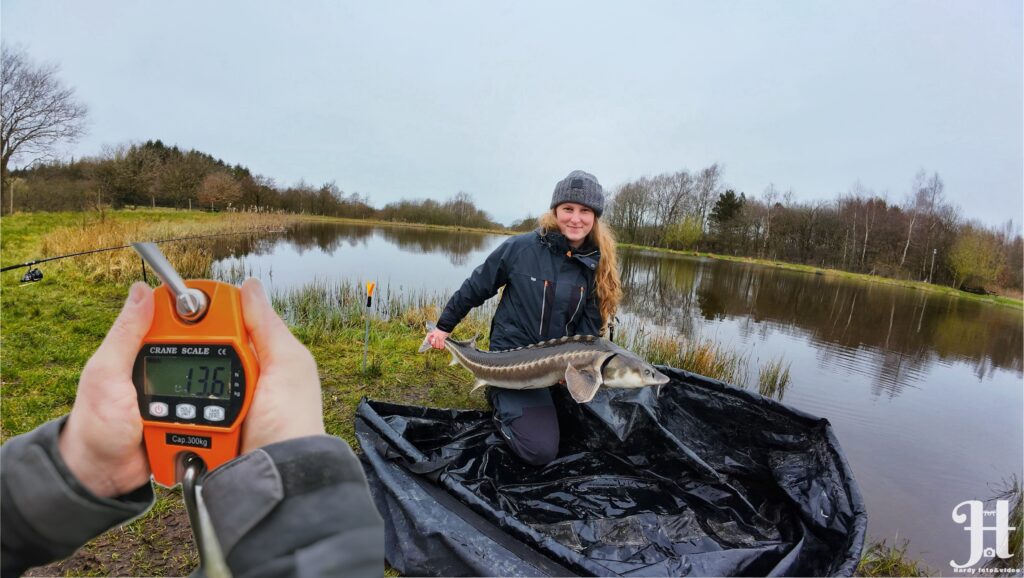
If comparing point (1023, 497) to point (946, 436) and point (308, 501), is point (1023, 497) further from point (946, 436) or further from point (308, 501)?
point (308, 501)

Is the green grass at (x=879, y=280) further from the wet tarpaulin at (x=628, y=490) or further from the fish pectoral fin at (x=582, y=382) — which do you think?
the fish pectoral fin at (x=582, y=382)

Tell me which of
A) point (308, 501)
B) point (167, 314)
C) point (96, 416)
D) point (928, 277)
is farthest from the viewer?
point (928, 277)

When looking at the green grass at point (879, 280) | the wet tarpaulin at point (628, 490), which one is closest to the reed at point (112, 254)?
the wet tarpaulin at point (628, 490)

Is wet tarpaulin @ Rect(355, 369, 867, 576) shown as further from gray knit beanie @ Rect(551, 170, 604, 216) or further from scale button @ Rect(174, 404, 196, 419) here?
scale button @ Rect(174, 404, 196, 419)

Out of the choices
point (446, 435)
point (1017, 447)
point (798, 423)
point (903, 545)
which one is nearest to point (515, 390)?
point (446, 435)

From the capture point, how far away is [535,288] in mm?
3590

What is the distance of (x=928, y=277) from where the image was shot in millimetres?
37438

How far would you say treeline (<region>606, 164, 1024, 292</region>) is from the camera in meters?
35.8

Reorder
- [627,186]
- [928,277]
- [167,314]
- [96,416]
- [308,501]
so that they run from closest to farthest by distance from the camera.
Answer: [308,501] < [96,416] < [167,314] < [928,277] < [627,186]

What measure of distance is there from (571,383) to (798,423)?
1.50 meters

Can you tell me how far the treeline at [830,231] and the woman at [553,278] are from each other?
150ft

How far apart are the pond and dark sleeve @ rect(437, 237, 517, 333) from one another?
11.9 feet

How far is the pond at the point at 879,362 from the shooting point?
438cm

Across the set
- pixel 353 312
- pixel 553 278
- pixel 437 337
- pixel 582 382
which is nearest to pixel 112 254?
pixel 353 312
